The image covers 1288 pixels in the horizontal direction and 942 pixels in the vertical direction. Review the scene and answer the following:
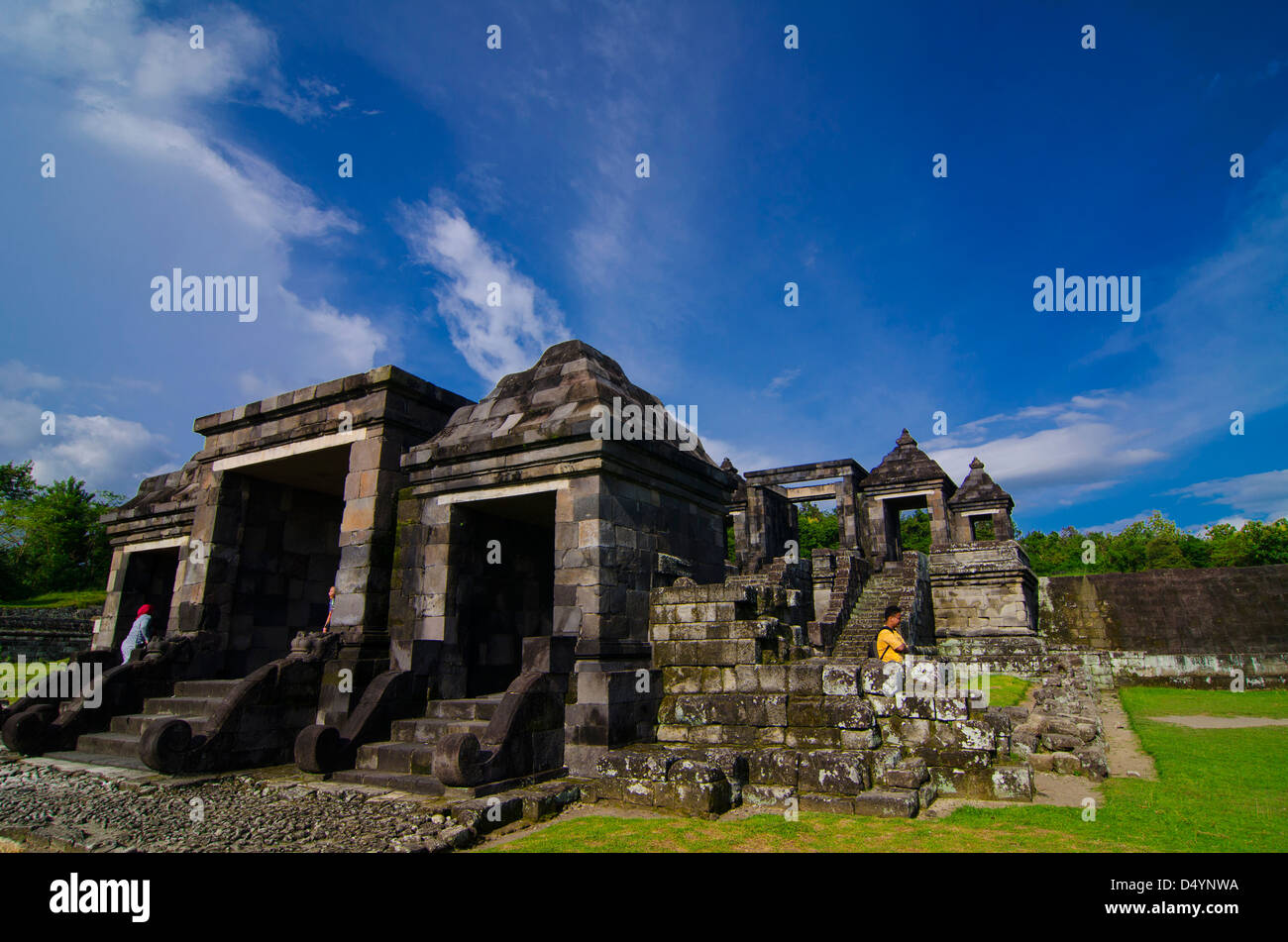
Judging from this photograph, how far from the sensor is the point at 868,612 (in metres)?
17.2

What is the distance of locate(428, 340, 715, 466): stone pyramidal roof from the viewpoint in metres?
8.76

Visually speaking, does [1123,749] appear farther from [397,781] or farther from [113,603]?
[113,603]

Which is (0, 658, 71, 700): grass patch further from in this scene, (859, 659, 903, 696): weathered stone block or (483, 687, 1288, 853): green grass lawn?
(859, 659, 903, 696): weathered stone block

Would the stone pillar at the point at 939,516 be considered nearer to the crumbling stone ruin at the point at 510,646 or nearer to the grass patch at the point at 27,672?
the crumbling stone ruin at the point at 510,646

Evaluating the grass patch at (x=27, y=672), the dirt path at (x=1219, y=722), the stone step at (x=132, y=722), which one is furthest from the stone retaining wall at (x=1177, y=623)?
the grass patch at (x=27, y=672)

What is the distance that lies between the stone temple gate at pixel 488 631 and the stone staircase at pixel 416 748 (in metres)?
0.04

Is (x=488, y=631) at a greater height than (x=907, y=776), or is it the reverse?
(x=488, y=631)

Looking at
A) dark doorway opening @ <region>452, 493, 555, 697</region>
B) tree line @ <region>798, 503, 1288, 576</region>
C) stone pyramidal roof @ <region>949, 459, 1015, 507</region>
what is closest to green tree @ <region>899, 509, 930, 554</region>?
tree line @ <region>798, 503, 1288, 576</region>

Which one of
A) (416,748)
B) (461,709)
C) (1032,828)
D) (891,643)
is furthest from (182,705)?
(1032,828)

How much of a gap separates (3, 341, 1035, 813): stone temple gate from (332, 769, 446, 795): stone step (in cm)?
3

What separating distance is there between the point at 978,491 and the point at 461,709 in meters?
23.8
